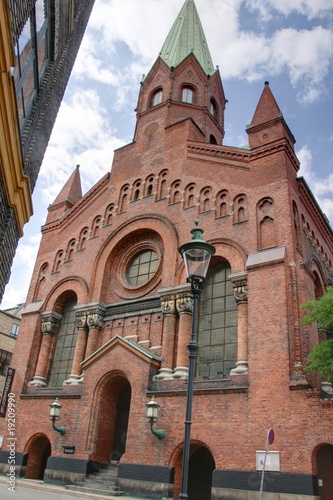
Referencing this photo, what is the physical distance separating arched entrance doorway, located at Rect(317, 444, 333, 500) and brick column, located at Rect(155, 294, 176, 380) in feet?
19.1

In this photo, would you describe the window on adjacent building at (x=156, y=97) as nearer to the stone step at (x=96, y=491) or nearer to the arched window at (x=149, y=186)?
the arched window at (x=149, y=186)

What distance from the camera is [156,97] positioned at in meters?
27.7

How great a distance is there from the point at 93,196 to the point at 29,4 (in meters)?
19.2

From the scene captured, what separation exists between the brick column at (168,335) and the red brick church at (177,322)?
0.05 m

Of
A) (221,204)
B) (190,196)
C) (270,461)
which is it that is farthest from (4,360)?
(270,461)

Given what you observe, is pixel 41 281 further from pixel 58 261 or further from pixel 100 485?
pixel 100 485

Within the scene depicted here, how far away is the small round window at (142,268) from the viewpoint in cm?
2103

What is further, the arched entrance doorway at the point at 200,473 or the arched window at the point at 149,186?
the arched window at the point at 149,186

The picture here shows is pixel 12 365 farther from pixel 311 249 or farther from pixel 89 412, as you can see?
pixel 311 249

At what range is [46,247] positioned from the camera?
84.5 ft

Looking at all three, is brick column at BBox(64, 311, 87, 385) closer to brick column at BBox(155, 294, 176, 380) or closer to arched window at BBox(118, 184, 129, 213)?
brick column at BBox(155, 294, 176, 380)

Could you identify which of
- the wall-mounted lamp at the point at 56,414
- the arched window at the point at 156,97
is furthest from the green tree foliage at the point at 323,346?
the arched window at the point at 156,97

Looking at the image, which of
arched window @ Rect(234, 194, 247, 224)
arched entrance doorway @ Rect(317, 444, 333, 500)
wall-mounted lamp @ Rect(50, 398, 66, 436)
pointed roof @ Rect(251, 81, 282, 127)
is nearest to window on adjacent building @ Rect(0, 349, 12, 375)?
wall-mounted lamp @ Rect(50, 398, 66, 436)

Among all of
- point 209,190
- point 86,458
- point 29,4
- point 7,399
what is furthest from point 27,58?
point 7,399
